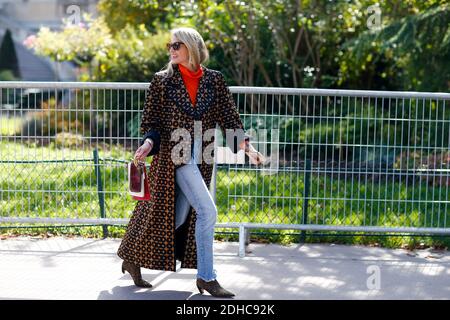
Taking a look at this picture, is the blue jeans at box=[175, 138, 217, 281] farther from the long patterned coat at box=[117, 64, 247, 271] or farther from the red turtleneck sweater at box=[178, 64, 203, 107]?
the red turtleneck sweater at box=[178, 64, 203, 107]

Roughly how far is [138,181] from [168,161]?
255 millimetres

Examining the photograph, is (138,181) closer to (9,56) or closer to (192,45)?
(192,45)

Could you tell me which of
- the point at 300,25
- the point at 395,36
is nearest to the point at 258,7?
the point at 300,25

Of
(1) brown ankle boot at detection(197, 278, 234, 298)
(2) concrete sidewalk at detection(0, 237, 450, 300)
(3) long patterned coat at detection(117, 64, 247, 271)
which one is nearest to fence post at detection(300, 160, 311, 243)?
(2) concrete sidewalk at detection(0, 237, 450, 300)

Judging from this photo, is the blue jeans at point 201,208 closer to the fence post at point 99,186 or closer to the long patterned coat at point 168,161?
the long patterned coat at point 168,161

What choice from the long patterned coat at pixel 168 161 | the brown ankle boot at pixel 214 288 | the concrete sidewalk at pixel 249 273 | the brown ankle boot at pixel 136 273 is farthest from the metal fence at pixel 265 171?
the brown ankle boot at pixel 214 288

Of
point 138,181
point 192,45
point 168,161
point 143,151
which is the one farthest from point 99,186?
point 192,45

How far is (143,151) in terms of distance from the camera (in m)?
5.94

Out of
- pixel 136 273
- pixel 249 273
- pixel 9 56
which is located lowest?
pixel 249 273

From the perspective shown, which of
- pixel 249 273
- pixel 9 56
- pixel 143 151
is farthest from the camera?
pixel 9 56

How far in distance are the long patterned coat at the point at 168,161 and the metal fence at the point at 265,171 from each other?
49.4 inches

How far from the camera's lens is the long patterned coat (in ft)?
20.0

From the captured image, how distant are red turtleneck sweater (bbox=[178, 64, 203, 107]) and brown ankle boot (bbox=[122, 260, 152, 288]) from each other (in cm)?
126
